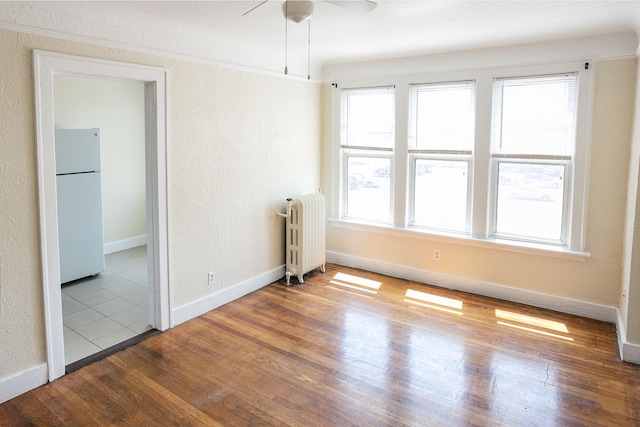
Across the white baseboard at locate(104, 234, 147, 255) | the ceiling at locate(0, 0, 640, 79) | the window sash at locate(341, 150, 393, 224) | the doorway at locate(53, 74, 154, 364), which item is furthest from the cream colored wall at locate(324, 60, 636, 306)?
the white baseboard at locate(104, 234, 147, 255)

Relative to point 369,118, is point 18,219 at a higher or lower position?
lower

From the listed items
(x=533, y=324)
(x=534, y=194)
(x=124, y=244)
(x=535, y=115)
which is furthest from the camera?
(x=124, y=244)

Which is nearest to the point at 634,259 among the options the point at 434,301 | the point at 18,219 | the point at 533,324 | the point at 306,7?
the point at 533,324

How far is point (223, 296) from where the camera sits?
419cm

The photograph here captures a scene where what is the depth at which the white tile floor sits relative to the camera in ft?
11.3

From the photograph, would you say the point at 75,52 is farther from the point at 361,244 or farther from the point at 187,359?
the point at 361,244

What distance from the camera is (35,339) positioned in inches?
111

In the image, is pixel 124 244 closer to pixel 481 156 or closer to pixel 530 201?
pixel 481 156

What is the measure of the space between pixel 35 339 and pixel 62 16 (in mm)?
2047

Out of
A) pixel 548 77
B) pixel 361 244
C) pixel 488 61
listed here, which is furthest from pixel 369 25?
Result: pixel 361 244

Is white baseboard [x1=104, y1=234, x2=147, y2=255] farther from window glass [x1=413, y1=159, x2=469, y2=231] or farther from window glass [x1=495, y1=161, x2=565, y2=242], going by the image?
window glass [x1=495, y1=161, x2=565, y2=242]

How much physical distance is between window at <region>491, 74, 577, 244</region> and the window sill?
115mm

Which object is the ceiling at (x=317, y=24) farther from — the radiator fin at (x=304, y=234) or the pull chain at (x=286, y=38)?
the radiator fin at (x=304, y=234)

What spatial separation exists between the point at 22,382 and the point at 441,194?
12.8 feet
